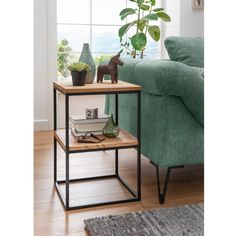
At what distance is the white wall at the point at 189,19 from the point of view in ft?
15.4

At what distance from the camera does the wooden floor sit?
1839 mm

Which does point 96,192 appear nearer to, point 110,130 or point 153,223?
point 110,130

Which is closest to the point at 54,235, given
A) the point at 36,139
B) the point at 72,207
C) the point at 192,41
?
the point at 72,207

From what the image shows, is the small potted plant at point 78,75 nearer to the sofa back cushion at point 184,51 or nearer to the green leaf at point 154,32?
the sofa back cushion at point 184,51

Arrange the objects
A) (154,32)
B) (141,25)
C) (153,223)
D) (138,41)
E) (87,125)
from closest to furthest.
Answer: (153,223) < (87,125) < (138,41) < (154,32) < (141,25)

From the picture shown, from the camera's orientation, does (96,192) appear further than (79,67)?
Yes

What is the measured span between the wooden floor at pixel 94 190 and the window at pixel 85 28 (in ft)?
5.28

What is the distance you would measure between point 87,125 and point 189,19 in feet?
10.1

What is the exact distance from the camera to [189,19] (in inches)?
186

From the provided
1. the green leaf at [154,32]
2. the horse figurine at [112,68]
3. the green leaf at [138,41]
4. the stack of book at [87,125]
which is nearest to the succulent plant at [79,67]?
the horse figurine at [112,68]

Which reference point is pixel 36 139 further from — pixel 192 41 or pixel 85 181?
pixel 192 41

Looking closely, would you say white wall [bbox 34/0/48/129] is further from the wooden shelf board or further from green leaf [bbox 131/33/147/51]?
the wooden shelf board

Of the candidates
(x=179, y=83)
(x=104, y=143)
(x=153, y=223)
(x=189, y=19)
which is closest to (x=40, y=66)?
(x=189, y=19)

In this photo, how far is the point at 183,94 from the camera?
1.99m
